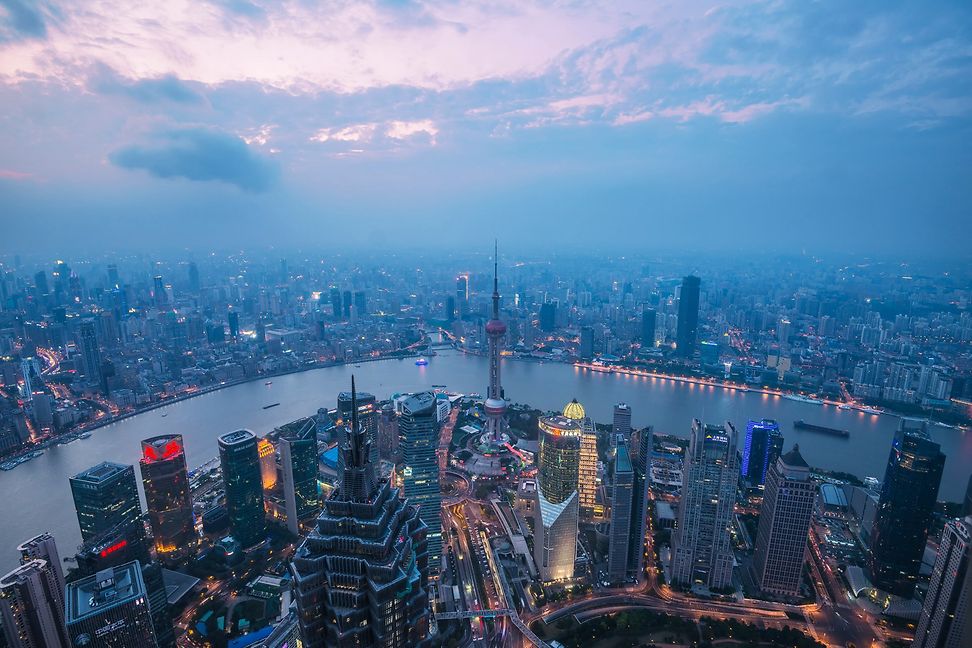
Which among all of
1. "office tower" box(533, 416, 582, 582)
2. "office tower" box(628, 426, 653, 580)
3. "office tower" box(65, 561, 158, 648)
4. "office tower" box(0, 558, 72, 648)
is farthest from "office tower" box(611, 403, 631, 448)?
"office tower" box(0, 558, 72, 648)

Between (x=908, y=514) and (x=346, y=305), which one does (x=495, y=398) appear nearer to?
(x=908, y=514)

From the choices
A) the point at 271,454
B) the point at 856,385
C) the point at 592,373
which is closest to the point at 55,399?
the point at 271,454

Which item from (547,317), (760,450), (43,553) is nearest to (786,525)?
(760,450)

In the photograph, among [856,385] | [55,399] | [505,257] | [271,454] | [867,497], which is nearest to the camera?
[867,497]

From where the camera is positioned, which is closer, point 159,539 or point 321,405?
point 159,539

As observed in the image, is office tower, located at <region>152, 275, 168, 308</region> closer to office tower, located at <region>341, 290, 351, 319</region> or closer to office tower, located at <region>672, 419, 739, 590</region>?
office tower, located at <region>341, 290, 351, 319</region>

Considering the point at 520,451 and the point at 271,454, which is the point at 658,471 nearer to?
the point at 520,451
